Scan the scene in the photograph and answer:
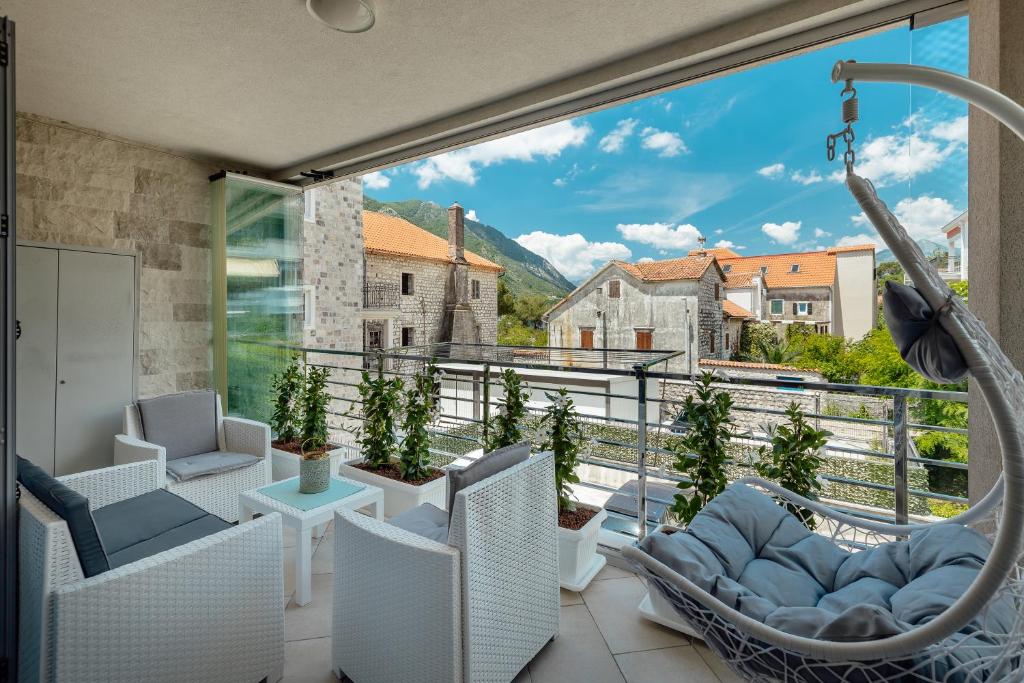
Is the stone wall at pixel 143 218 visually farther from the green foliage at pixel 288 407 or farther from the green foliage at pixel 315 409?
the green foliage at pixel 315 409

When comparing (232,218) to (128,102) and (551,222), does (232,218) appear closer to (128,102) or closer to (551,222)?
(128,102)

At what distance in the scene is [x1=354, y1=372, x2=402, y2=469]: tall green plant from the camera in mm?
3111

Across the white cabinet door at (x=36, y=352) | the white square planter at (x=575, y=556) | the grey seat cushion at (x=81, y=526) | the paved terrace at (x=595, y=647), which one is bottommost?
the paved terrace at (x=595, y=647)

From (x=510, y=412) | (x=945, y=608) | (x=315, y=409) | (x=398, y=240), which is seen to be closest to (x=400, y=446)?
(x=510, y=412)

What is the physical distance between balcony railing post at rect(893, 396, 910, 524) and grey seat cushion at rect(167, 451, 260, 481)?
3224mm

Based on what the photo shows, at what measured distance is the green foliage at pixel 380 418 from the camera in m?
3.11

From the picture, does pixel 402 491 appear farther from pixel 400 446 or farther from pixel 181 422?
pixel 181 422

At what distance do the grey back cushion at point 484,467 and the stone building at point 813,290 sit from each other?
55.3ft

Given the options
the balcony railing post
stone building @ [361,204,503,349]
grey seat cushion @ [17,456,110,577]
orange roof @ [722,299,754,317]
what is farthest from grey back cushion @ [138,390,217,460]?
orange roof @ [722,299,754,317]

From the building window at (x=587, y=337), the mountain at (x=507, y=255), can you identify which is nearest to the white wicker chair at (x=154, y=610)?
the building window at (x=587, y=337)

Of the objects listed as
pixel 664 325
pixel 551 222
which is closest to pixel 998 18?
pixel 664 325

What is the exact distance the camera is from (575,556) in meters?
2.23

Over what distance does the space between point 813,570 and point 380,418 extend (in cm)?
236

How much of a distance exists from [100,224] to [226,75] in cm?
167
